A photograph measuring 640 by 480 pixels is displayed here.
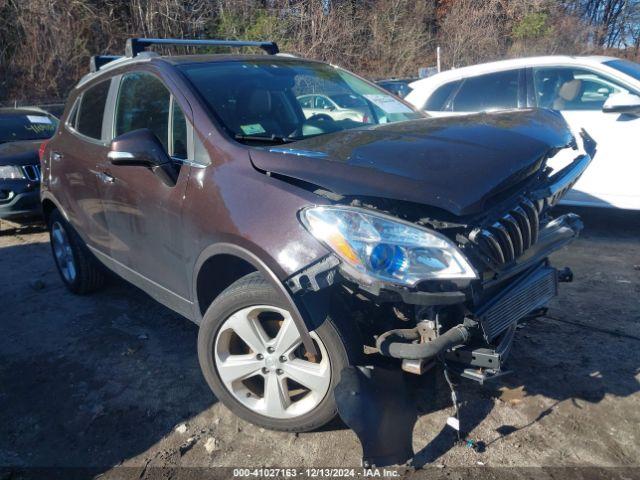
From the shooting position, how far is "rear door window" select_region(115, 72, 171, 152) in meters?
3.24

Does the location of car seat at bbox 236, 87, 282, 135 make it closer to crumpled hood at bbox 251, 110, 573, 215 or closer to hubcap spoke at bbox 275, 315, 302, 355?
crumpled hood at bbox 251, 110, 573, 215

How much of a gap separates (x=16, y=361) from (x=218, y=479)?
78.9 inches

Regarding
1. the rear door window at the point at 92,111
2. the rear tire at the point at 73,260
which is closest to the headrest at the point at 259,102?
the rear door window at the point at 92,111

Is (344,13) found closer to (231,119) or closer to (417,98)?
(417,98)

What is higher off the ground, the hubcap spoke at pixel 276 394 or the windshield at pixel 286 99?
→ the windshield at pixel 286 99

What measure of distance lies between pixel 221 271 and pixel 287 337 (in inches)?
25.1

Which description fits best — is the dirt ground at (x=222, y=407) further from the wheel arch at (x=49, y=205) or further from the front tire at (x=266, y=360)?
the wheel arch at (x=49, y=205)

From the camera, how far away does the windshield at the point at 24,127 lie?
25.3ft

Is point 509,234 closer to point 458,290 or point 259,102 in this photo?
point 458,290

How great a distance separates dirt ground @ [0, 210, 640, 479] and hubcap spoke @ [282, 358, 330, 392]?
1.19 feet

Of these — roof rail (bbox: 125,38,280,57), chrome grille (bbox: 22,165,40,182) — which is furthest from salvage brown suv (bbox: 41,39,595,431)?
chrome grille (bbox: 22,165,40,182)

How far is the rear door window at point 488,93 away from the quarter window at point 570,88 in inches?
9.9

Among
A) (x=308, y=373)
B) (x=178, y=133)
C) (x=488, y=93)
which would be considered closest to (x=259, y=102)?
(x=178, y=133)

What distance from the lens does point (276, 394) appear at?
8.71 feet
